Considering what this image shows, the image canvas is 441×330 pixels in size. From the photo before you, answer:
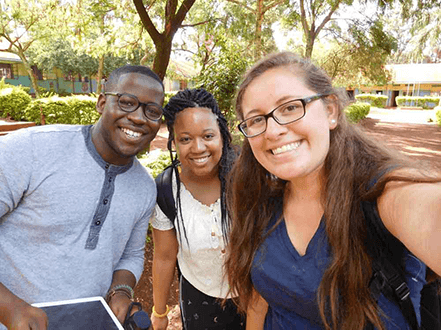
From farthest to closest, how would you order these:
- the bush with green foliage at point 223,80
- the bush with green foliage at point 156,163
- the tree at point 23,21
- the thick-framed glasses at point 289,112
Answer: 1. the tree at point 23,21
2. the bush with green foliage at point 223,80
3. the bush with green foliage at point 156,163
4. the thick-framed glasses at point 289,112

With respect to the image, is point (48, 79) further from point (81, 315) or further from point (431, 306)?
point (431, 306)

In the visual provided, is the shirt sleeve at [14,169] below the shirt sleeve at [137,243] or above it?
above

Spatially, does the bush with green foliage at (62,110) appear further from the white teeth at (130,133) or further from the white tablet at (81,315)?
the white tablet at (81,315)

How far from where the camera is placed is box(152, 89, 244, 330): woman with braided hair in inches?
87.2

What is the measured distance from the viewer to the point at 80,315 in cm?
137

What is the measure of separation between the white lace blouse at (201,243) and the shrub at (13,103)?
13329 mm

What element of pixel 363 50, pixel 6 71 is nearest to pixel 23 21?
pixel 6 71

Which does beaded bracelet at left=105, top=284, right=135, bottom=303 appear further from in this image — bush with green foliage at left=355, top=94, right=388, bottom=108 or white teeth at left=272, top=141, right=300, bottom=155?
bush with green foliage at left=355, top=94, right=388, bottom=108

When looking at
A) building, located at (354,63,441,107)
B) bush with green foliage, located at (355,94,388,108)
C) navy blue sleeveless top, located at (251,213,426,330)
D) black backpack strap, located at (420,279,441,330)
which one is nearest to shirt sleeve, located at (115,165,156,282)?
navy blue sleeveless top, located at (251,213,426,330)

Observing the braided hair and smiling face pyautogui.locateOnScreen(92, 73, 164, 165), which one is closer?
smiling face pyautogui.locateOnScreen(92, 73, 164, 165)

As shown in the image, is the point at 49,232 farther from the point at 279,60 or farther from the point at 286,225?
the point at 279,60

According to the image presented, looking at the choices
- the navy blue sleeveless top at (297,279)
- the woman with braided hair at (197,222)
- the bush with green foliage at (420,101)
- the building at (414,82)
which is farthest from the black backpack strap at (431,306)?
the building at (414,82)

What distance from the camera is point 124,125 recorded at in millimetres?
1923

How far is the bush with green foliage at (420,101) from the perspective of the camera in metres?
40.0
